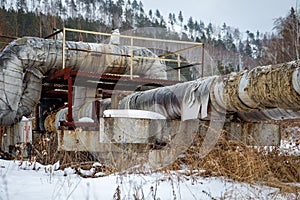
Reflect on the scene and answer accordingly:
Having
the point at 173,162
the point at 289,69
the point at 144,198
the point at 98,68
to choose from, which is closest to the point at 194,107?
the point at 173,162

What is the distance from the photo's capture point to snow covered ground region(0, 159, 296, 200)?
12.0 ft

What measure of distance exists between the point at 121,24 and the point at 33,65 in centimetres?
2880

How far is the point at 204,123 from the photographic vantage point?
6555mm

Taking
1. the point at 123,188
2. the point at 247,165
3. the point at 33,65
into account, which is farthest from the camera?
the point at 33,65

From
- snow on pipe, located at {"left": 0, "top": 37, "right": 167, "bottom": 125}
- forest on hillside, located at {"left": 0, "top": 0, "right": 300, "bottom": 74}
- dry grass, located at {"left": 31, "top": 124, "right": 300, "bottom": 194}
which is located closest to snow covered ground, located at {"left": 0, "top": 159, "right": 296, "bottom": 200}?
dry grass, located at {"left": 31, "top": 124, "right": 300, "bottom": 194}

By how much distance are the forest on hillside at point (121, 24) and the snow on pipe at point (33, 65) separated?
185 cm

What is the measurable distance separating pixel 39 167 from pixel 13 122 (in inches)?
231

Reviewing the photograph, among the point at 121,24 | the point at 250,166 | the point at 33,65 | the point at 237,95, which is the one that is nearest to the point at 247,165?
the point at 250,166

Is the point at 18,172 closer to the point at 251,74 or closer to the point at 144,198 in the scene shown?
the point at 144,198

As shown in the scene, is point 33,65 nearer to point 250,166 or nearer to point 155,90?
point 155,90

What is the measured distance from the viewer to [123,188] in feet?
13.1

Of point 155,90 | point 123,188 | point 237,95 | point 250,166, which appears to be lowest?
point 123,188

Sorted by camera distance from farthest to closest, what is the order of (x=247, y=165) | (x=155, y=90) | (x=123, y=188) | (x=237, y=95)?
1. (x=155, y=90)
2. (x=237, y=95)
3. (x=247, y=165)
4. (x=123, y=188)

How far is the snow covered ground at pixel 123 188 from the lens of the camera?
365cm
